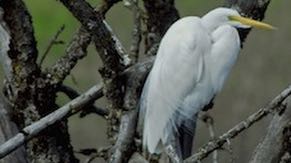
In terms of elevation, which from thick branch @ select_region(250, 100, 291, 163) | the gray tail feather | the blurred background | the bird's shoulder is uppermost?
the bird's shoulder

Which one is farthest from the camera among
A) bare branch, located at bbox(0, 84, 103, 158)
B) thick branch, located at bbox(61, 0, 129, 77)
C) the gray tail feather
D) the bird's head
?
the gray tail feather

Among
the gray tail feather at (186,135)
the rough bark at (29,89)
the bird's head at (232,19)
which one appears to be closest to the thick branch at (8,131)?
the rough bark at (29,89)

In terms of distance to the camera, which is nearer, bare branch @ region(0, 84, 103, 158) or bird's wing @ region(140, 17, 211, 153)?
bare branch @ region(0, 84, 103, 158)

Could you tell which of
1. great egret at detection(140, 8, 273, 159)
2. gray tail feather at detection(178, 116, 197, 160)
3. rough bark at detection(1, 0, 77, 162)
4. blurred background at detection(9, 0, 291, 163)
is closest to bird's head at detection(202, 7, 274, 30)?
great egret at detection(140, 8, 273, 159)

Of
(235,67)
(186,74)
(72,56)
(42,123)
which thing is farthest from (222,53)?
(235,67)

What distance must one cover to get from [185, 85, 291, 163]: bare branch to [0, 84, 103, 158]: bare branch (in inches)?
8.1

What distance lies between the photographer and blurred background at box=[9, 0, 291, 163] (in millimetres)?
3174

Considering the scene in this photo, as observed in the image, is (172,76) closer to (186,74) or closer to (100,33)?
(186,74)

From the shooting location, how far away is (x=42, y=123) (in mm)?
1782

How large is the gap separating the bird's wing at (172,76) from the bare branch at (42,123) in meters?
0.11

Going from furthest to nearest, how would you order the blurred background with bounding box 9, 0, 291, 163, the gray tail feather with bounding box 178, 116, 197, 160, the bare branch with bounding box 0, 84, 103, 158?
the blurred background with bounding box 9, 0, 291, 163 < the gray tail feather with bounding box 178, 116, 197, 160 < the bare branch with bounding box 0, 84, 103, 158

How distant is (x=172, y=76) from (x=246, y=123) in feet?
0.97

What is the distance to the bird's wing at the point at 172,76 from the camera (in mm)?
1891

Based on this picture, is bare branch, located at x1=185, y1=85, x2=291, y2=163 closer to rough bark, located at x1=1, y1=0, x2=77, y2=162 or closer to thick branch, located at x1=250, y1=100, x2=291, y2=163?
thick branch, located at x1=250, y1=100, x2=291, y2=163
